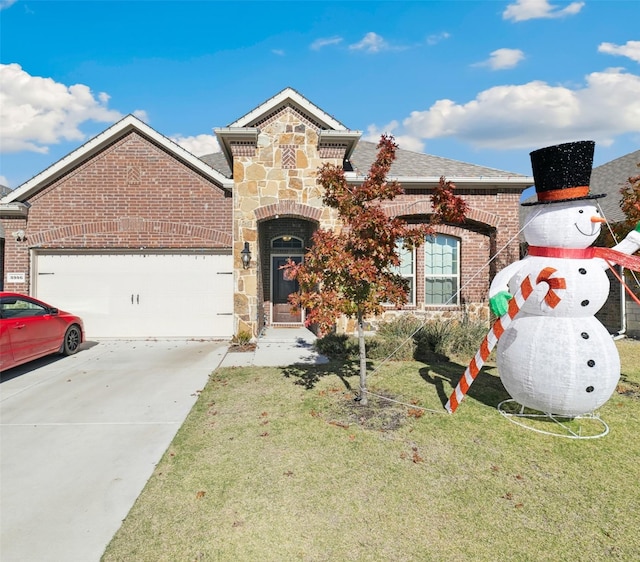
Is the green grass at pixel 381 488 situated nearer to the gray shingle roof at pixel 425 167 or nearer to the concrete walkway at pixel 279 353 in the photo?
the concrete walkway at pixel 279 353

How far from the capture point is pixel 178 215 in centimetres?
1136

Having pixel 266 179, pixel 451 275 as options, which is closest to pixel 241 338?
pixel 266 179

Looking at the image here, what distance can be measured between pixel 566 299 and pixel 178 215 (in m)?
9.60

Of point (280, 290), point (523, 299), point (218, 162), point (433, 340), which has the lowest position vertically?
point (433, 340)

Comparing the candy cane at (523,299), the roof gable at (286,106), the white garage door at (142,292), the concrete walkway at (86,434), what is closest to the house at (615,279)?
the candy cane at (523,299)

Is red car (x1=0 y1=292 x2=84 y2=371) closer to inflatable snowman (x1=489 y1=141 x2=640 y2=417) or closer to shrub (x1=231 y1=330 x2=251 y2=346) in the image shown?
shrub (x1=231 y1=330 x2=251 y2=346)

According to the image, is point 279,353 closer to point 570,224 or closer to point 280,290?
point 280,290

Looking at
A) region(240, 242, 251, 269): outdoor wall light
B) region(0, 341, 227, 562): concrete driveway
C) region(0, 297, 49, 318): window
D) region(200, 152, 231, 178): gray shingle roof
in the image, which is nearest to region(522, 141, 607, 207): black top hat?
region(0, 341, 227, 562): concrete driveway

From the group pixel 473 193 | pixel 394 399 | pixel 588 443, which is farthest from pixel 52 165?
pixel 588 443

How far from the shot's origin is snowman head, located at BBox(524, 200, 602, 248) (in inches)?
194

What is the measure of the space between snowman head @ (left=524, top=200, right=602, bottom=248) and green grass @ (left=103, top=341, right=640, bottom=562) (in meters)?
2.41

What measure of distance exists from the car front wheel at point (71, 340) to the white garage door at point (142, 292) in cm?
172

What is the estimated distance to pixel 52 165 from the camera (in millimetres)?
10906

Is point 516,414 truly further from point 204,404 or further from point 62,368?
point 62,368
